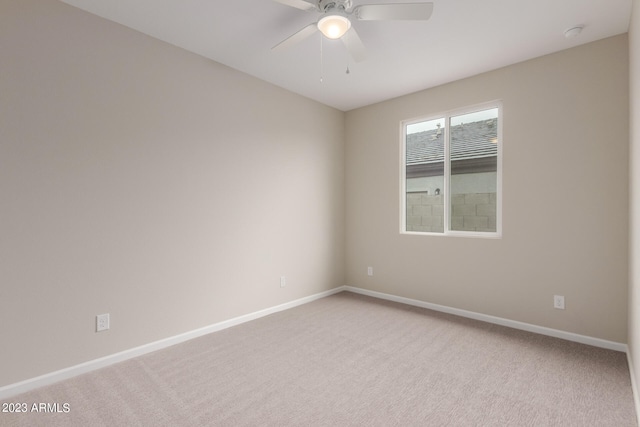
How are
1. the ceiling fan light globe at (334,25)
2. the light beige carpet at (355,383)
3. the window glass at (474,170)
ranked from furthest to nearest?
the window glass at (474,170) → the ceiling fan light globe at (334,25) → the light beige carpet at (355,383)

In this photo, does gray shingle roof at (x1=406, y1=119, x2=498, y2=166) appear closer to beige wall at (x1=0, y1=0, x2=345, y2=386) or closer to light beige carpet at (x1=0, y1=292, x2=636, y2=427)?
beige wall at (x1=0, y1=0, x2=345, y2=386)

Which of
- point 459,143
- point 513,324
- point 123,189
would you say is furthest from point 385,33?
point 513,324

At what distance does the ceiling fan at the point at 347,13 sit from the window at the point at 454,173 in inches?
74.2

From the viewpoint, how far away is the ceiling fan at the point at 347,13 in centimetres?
185

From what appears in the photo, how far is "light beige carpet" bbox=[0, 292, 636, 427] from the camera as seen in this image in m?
1.76

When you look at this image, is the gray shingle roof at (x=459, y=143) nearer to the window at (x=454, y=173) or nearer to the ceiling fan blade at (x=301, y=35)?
the window at (x=454, y=173)

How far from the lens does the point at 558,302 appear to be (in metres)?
2.83

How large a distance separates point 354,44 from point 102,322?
282 centimetres

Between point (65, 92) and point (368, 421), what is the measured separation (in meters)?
2.93

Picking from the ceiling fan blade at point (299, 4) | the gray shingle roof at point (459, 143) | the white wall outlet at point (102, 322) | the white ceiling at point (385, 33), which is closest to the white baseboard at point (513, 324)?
the gray shingle roof at point (459, 143)

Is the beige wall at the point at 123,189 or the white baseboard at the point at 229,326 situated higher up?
the beige wall at the point at 123,189

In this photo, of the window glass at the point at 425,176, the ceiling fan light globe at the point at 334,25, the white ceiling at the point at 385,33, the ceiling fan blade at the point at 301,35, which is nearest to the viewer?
the ceiling fan light globe at the point at 334,25

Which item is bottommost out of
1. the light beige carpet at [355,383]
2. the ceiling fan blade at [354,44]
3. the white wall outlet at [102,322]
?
the light beige carpet at [355,383]

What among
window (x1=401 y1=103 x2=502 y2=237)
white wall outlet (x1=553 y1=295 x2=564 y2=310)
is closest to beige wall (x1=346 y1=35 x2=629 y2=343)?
white wall outlet (x1=553 y1=295 x2=564 y2=310)
